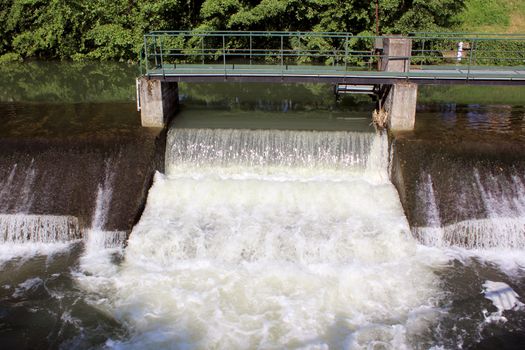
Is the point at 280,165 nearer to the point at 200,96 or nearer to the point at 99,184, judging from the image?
the point at 99,184

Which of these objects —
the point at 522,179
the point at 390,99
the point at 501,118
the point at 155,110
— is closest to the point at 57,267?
the point at 155,110

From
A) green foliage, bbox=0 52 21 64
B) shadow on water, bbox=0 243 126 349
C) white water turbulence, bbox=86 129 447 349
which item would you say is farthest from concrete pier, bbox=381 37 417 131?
green foliage, bbox=0 52 21 64

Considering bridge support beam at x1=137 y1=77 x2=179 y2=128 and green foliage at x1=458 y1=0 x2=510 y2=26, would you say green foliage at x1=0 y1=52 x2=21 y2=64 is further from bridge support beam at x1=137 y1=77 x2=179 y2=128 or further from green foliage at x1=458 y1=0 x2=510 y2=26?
green foliage at x1=458 y1=0 x2=510 y2=26

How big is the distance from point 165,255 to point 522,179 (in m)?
8.71

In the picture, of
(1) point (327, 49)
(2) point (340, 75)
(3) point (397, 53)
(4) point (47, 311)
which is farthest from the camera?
(1) point (327, 49)

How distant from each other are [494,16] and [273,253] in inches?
1113

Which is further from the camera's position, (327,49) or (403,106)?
(327,49)

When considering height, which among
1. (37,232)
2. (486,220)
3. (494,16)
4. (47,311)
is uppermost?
(494,16)

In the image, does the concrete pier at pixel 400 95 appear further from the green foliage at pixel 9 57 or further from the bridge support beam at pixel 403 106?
the green foliage at pixel 9 57

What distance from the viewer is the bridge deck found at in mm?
14914

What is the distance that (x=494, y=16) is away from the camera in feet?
109

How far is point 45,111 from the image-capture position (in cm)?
1709

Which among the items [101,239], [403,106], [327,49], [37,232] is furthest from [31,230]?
[327,49]

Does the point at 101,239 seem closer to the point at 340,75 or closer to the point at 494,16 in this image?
the point at 340,75
